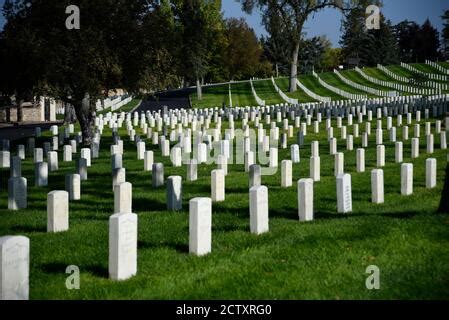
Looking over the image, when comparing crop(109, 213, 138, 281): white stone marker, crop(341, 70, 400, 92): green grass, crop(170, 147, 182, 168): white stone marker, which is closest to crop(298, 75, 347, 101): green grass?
crop(341, 70, 400, 92): green grass

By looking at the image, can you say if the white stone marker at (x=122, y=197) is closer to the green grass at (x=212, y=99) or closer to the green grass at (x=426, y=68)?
the green grass at (x=212, y=99)

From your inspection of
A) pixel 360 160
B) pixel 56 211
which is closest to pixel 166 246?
pixel 56 211

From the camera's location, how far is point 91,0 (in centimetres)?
2286

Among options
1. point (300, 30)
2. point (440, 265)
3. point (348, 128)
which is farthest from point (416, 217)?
point (300, 30)

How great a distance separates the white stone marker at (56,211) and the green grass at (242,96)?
140 feet

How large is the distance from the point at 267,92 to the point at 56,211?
54.7m

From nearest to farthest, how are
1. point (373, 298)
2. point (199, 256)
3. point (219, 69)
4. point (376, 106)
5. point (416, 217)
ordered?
point (373, 298) → point (199, 256) → point (416, 217) → point (376, 106) → point (219, 69)

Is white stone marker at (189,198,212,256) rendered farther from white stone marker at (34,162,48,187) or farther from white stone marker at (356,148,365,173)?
white stone marker at (356,148,365,173)

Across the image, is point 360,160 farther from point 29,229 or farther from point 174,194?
point 29,229

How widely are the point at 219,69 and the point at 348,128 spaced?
60056mm

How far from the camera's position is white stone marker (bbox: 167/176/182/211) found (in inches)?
424

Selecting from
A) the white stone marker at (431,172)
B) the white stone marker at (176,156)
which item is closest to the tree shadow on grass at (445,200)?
the white stone marker at (431,172)

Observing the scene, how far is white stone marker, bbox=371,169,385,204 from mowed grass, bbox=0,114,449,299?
0.78ft

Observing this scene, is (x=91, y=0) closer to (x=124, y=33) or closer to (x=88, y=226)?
(x=124, y=33)
